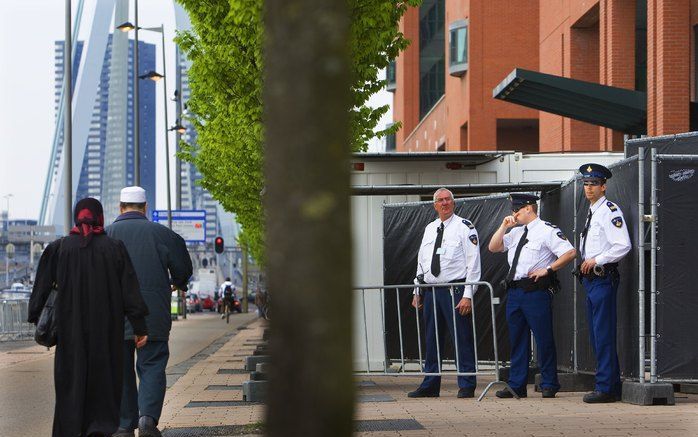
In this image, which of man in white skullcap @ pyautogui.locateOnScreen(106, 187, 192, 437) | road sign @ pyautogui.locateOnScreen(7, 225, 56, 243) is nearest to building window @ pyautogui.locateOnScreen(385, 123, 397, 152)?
man in white skullcap @ pyautogui.locateOnScreen(106, 187, 192, 437)

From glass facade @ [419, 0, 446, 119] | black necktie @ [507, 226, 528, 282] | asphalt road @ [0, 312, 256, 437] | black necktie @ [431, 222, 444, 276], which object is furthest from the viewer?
glass facade @ [419, 0, 446, 119]

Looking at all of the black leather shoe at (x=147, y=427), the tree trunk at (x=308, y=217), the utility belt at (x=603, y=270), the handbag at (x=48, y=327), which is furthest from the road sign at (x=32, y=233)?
the tree trunk at (x=308, y=217)

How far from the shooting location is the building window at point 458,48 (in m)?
46.5

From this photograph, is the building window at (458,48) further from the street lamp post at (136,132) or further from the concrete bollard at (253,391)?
the concrete bollard at (253,391)

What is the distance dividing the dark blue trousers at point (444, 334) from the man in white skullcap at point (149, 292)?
10.7 feet

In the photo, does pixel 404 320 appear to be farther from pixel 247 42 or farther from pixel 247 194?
pixel 247 194

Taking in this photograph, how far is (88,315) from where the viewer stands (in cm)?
795

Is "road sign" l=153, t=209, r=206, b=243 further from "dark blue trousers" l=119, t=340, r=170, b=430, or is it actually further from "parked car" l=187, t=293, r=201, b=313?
"dark blue trousers" l=119, t=340, r=170, b=430

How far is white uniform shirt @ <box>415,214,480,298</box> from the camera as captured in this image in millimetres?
11828

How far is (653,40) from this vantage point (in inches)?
1005

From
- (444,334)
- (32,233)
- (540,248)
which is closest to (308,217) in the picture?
(540,248)

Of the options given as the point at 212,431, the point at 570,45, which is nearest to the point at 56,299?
the point at 212,431

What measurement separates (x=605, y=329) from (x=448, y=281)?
2132mm

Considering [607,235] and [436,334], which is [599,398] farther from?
[436,334]
